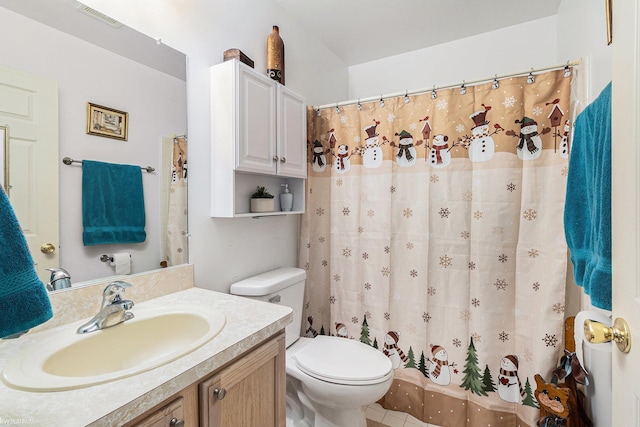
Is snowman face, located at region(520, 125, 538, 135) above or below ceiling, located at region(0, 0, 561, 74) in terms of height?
below

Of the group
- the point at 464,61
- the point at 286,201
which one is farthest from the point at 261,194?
the point at 464,61

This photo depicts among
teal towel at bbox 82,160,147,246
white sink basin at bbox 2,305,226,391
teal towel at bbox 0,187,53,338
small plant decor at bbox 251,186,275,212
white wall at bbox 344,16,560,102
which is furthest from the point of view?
white wall at bbox 344,16,560,102

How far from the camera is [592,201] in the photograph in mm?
841

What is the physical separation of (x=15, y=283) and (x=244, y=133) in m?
1.06

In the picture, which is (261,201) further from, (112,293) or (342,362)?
(342,362)

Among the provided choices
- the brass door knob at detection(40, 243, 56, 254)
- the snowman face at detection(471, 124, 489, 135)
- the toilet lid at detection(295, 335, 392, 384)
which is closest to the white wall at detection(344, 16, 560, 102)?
the snowman face at detection(471, 124, 489, 135)

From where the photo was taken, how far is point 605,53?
1104 mm

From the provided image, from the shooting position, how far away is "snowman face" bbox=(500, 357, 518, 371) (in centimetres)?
151

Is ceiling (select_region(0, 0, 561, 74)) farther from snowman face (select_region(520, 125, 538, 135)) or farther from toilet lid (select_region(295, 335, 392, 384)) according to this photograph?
toilet lid (select_region(295, 335, 392, 384))

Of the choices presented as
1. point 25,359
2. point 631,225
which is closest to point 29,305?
point 25,359

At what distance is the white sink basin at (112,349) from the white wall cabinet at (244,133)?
529mm

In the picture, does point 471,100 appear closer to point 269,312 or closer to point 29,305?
point 269,312

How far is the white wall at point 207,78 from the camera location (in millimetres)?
1225

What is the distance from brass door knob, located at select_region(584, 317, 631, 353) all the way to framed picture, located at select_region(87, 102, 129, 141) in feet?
4.75
